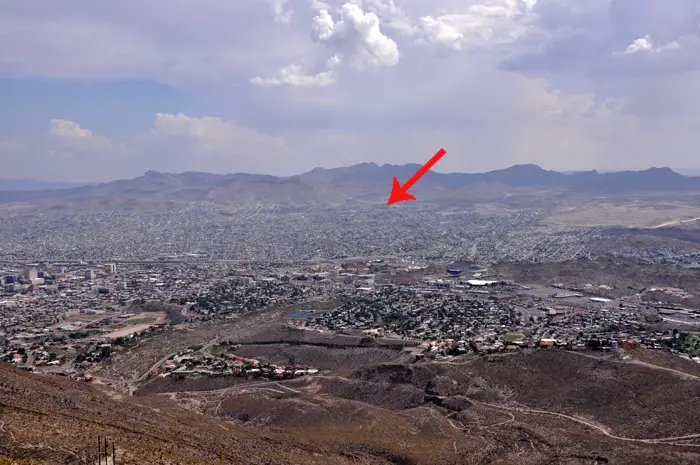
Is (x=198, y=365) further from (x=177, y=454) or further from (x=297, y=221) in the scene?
(x=297, y=221)

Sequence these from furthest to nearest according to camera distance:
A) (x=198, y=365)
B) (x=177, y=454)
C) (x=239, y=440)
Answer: (x=198, y=365), (x=239, y=440), (x=177, y=454)

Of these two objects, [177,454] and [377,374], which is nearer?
[177,454]

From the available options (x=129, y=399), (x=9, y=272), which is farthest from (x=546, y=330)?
(x=9, y=272)

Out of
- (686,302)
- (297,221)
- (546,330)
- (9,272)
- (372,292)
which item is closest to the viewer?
(546,330)

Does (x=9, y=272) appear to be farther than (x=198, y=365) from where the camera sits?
Yes

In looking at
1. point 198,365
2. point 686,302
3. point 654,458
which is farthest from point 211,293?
point 654,458

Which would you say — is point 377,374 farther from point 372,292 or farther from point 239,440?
point 372,292

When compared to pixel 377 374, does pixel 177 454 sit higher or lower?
higher

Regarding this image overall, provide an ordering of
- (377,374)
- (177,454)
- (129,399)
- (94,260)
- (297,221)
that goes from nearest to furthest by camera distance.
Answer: (177,454)
(129,399)
(377,374)
(94,260)
(297,221)

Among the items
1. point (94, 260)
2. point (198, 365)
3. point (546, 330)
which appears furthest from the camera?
point (94, 260)
